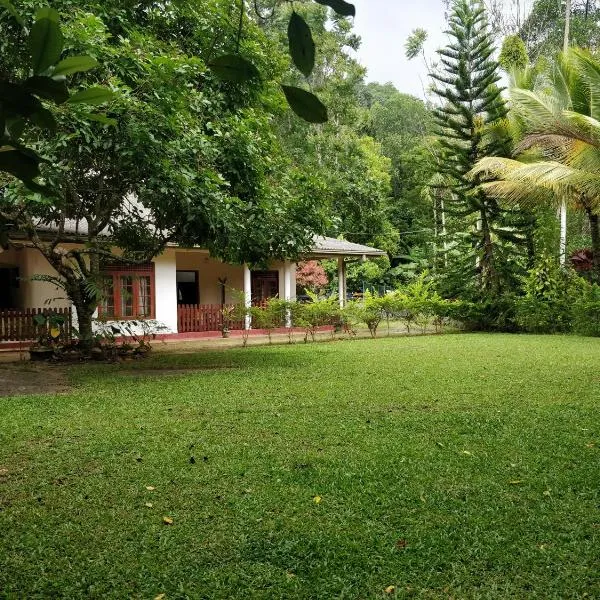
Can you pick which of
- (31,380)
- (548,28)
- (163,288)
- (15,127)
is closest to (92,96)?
(15,127)

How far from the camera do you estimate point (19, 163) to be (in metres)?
0.87

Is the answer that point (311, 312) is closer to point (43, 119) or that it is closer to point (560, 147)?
point (560, 147)

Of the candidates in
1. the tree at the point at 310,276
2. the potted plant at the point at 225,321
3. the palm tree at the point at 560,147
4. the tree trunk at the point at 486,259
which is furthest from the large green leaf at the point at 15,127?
the tree at the point at 310,276

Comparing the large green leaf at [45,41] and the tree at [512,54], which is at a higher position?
the tree at [512,54]

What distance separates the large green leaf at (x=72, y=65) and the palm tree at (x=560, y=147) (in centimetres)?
1391

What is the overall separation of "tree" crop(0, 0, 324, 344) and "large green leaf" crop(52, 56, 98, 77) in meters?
5.87

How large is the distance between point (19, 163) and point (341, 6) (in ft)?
1.61

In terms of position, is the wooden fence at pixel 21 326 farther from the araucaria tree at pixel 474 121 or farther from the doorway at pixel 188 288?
the araucaria tree at pixel 474 121

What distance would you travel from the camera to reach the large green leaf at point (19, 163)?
2.81 ft

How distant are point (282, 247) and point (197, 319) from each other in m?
6.99

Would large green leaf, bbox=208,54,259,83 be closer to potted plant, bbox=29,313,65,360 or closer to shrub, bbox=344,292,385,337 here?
potted plant, bbox=29,313,65,360

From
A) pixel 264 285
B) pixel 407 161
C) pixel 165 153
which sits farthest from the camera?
pixel 407 161

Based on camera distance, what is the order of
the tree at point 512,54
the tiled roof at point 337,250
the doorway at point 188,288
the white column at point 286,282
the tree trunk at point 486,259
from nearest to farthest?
the tree trunk at point 486,259 < the tiled roof at point 337,250 < the white column at point 286,282 < the doorway at point 188,288 < the tree at point 512,54

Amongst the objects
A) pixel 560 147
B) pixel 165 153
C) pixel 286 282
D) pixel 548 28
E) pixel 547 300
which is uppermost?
pixel 548 28
